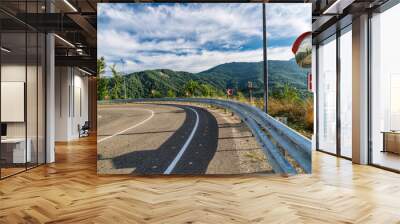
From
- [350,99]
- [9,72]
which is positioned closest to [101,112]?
[9,72]

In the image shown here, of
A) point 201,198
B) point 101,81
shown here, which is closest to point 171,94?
point 101,81

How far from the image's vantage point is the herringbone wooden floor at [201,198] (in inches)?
140

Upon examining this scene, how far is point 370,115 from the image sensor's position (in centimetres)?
687

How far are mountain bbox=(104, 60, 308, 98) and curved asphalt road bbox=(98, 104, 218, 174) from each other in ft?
1.02

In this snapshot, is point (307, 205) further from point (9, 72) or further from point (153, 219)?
point (9, 72)

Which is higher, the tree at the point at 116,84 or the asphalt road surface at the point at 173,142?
the tree at the point at 116,84

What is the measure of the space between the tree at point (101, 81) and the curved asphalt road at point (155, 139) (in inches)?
8.7

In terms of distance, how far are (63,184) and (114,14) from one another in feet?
8.99

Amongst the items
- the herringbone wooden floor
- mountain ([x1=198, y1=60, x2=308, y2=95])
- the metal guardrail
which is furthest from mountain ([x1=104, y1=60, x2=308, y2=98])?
the herringbone wooden floor

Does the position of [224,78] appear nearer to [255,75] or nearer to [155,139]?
[255,75]

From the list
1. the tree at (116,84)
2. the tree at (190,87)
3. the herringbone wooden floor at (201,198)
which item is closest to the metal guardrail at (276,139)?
the tree at (116,84)

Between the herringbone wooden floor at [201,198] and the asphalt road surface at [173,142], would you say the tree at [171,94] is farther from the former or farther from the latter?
the herringbone wooden floor at [201,198]

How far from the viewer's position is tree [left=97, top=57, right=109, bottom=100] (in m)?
5.54

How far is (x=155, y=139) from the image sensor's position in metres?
5.68
